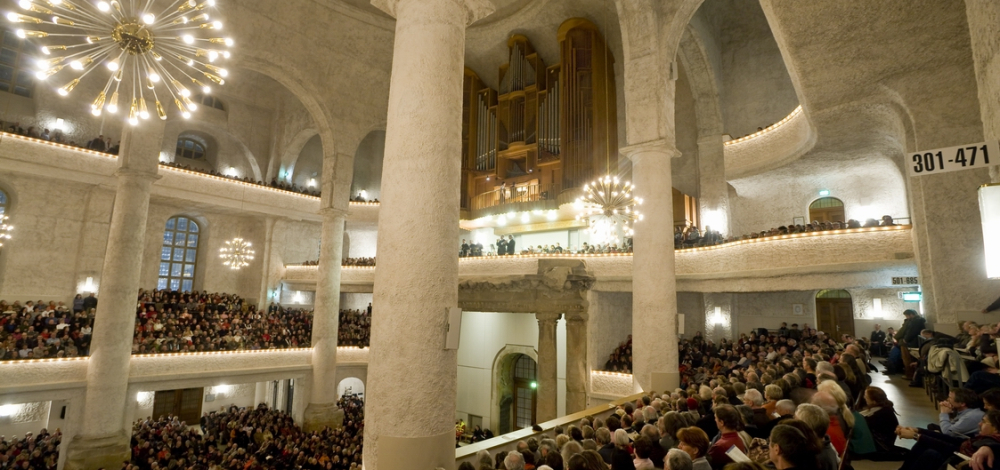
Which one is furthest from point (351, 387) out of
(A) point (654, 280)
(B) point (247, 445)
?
(A) point (654, 280)

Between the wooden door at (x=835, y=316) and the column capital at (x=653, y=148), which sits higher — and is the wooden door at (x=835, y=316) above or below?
below

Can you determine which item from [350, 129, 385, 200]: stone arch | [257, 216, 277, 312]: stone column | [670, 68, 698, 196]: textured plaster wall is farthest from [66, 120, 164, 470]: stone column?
[670, 68, 698, 196]: textured plaster wall

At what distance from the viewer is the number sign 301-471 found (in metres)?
3.82

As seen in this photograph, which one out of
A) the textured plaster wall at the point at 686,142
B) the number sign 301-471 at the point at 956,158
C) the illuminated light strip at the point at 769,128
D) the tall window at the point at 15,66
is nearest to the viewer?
the number sign 301-471 at the point at 956,158

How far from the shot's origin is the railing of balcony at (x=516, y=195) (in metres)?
18.6

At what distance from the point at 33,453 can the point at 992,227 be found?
17.8m

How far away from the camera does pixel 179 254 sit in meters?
21.1

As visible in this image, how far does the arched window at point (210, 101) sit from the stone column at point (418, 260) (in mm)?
21223

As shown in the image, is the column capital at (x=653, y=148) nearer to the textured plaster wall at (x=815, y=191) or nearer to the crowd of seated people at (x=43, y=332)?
the textured plaster wall at (x=815, y=191)

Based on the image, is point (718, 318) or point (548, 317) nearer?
point (548, 317)

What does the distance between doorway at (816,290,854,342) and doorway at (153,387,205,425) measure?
22.3 meters

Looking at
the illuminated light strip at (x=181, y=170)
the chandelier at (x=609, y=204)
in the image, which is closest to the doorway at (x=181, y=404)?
the illuminated light strip at (x=181, y=170)

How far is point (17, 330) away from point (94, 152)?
5.88 m

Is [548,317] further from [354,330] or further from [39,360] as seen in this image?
[39,360]
